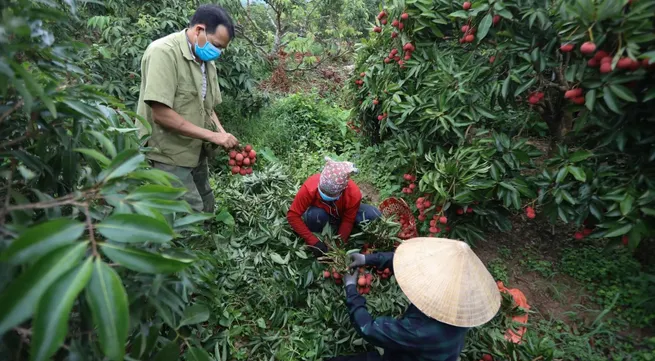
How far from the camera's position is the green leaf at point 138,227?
0.69 m

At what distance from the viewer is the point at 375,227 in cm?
258

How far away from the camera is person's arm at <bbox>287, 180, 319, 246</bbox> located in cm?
248

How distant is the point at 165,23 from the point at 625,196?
3950mm

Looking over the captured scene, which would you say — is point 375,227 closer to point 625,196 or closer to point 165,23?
point 625,196

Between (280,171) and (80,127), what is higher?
(80,127)

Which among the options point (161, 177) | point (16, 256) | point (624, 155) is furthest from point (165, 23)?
point (624, 155)

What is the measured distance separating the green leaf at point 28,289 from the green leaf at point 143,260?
0.08 meters

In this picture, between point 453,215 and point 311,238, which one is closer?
point 311,238

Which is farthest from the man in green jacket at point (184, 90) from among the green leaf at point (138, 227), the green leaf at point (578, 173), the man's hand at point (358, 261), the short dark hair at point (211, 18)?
the green leaf at point (578, 173)

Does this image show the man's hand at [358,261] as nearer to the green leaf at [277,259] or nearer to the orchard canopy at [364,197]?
the orchard canopy at [364,197]

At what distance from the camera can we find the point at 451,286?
1459 mm

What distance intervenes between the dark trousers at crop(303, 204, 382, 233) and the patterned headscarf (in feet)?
1.00

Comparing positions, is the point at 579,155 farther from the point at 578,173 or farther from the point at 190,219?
the point at 190,219

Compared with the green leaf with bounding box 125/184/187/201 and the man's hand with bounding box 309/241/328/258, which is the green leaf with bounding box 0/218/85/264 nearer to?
the green leaf with bounding box 125/184/187/201
